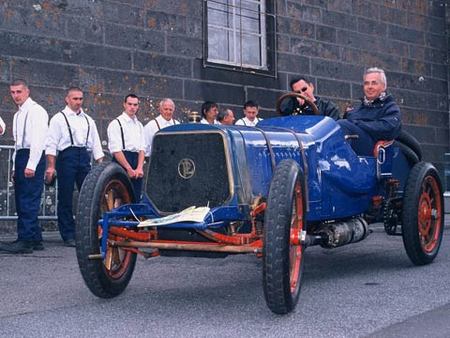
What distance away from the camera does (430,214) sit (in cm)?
667

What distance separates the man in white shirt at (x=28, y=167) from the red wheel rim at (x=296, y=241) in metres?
3.63

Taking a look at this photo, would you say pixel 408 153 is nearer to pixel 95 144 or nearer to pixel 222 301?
pixel 222 301

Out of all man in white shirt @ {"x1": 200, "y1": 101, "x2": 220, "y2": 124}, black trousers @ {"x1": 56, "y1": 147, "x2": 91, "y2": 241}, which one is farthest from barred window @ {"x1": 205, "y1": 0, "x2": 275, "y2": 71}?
black trousers @ {"x1": 56, "y1": 147, "x2": 91, "y2": 241}

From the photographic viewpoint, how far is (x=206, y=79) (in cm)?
1066

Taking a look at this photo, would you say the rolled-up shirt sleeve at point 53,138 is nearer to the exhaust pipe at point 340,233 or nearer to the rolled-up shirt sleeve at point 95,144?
the rolled-up shirt sleeve at point 95,144

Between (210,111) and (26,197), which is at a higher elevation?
(210,111)

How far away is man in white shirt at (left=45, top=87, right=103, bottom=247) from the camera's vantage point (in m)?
8.16

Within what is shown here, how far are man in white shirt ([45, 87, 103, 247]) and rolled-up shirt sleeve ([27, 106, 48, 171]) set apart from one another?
360 millimetres

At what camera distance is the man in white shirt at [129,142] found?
28.2ft

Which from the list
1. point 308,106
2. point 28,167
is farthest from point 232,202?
point 28,167

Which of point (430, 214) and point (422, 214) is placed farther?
point (430, 214)

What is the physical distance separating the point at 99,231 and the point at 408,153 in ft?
10.4

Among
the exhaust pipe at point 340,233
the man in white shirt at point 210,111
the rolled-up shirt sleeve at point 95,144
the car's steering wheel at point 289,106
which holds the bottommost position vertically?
the exhaust pipe at point 340,233

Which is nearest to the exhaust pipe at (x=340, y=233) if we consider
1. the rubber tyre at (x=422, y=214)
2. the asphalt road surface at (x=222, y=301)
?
the asphalt road surface at (x=222, y=301)
